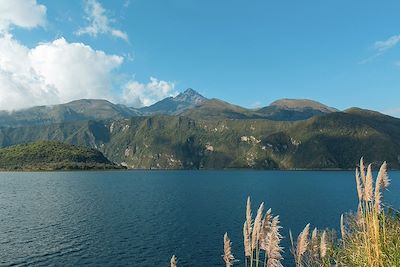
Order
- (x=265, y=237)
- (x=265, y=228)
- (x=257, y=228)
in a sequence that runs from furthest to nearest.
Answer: (x=265, y=228) < (x=265, y=237) < (x=257, y=228)

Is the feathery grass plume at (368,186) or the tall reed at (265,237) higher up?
the feathery grass plume at (368,186)

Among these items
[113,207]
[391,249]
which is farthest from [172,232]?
[391,249]

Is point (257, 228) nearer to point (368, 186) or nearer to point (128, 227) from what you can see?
point (368, 186)

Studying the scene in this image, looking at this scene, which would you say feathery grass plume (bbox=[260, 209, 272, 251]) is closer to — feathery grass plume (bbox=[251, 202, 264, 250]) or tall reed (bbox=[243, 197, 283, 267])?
tall reed (bbox=[243, 197, 283, 267])

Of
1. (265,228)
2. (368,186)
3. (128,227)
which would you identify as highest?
(368,186)

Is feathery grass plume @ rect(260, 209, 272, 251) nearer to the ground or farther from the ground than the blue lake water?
farther from the ground

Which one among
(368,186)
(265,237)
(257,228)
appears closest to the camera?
(368,186)

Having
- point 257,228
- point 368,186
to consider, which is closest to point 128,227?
point 257,228

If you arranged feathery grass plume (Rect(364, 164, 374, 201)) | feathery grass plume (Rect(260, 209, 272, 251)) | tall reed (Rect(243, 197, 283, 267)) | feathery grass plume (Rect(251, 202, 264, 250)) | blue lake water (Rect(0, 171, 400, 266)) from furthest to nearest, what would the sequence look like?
blue lake water (Rect(0, 171, 400, 266)), feathery grass plume (Rect(260, 209, 272, 251)), feathery grass plume (Rect(251, 202, 264, 250)), tall reed (Rect(243, 197, 283, 267)), feathery grass plume (Rect(364, 164, 374, 201))

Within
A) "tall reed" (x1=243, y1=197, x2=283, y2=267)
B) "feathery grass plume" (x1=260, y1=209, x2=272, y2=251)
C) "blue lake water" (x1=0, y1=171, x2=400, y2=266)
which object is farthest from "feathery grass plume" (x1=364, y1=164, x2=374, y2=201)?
"blue lake water" (x1=0, y1=171, x2=400, y2=266)

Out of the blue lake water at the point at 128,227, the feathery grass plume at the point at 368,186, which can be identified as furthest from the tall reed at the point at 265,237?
the blue lake water at the point at 128,227

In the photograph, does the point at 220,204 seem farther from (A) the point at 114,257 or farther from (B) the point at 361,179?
(B) the point at 361,179

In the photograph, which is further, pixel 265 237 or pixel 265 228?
pixel 265 228

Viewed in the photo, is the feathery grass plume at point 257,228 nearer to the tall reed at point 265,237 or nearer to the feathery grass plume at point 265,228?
the tall reed at point 265,237
